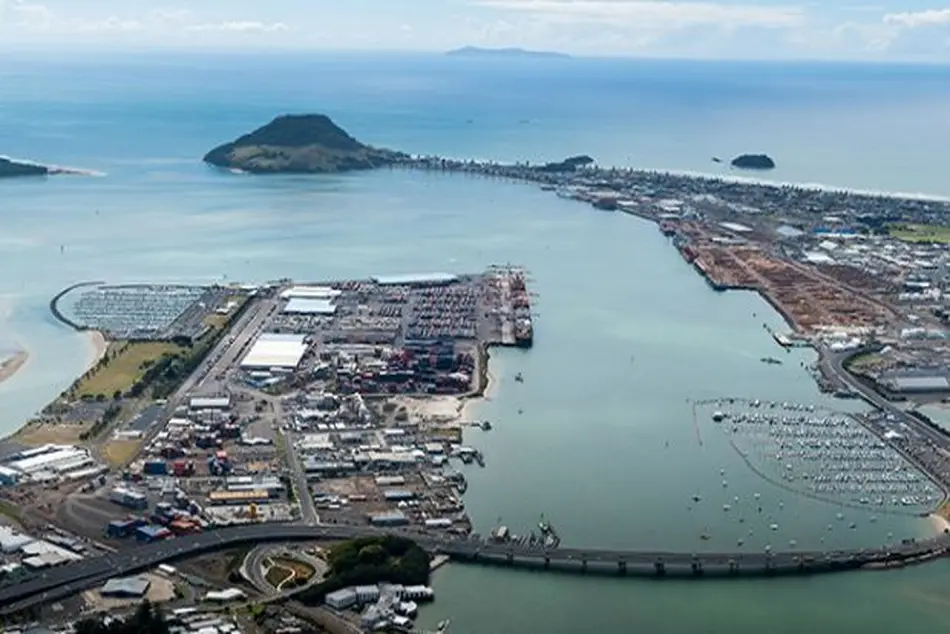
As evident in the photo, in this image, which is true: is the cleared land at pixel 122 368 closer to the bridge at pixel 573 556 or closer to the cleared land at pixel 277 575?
the bridge at pixel 573 556

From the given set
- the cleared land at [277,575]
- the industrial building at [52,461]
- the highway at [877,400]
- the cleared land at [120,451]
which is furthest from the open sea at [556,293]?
the industrial building at [52,461]

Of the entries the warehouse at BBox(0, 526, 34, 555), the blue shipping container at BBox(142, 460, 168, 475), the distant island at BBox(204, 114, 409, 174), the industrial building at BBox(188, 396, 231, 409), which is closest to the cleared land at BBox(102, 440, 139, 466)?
the blue shipping container at BBox(142, 460, 168, 475)

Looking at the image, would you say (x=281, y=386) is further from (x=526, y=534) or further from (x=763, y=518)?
(x=763, y=518)

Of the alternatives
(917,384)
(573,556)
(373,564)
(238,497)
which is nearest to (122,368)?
(238,497)

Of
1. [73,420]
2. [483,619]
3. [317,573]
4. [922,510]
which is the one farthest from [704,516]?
[73,420]

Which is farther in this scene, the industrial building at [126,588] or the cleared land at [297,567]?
the cleared land at [297,567]

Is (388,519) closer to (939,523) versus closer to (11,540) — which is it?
(11,540)
